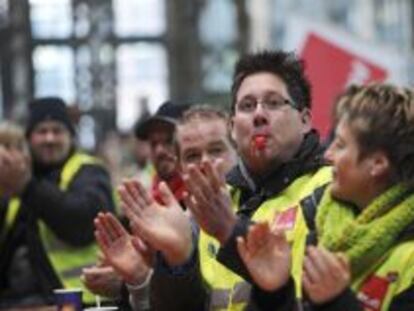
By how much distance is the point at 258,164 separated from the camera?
4078 millimetres

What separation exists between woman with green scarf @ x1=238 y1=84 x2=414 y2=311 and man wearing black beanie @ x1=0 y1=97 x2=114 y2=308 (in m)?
2.99

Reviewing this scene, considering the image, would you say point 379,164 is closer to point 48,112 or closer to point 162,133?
point 162,133

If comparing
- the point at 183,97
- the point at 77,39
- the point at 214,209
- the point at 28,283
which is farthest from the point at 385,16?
the point at 214,209

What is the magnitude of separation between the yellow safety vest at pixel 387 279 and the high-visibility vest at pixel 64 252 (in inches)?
127

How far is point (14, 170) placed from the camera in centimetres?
624

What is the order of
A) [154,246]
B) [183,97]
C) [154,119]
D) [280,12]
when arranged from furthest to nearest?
[280,12] < [183,97] < [154,119] < [154,246]

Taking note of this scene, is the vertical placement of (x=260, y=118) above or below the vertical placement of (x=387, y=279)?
above

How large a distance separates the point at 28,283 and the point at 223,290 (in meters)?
2.72

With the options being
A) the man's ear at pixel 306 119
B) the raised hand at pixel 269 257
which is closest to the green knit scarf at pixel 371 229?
the raised hand at pixel 269 257

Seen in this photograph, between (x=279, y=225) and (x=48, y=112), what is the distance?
11.2 ft

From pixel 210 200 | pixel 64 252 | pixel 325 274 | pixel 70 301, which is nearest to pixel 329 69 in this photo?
pixel 64 252

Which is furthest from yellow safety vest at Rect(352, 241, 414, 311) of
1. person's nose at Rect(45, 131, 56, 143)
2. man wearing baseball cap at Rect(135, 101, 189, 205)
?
person's nose at Rect(45, 131, 56, 143)

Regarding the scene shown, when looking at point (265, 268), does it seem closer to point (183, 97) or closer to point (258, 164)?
point (258, 164)

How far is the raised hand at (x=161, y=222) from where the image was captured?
378 cm
